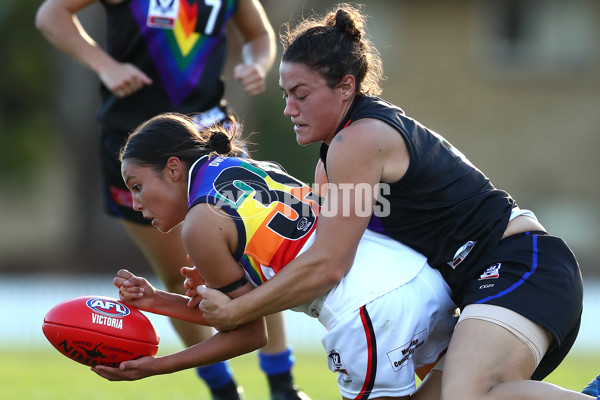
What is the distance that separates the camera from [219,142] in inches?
147

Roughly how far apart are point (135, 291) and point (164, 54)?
160cm

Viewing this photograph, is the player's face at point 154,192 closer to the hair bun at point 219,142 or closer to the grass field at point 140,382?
the hair bun at point 219,142

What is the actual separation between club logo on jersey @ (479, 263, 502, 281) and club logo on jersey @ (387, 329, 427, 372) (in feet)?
1.09

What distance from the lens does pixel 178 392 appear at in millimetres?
6074

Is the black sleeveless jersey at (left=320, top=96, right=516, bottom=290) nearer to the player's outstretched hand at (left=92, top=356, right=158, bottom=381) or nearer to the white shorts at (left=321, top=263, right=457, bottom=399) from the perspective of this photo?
the white shorts at (left=321, top=263, right=457, bottom=399)

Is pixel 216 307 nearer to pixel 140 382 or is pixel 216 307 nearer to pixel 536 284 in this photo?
pixel 536 284

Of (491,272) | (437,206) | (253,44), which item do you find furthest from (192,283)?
(253,44)

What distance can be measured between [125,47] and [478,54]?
1809 cm

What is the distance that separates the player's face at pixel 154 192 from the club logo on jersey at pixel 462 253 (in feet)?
3.76

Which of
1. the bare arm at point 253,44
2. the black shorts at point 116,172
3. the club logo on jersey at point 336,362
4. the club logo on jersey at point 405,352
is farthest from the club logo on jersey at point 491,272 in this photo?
the bare arm at point 253,44

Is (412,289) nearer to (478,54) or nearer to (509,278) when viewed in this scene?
(509,278)

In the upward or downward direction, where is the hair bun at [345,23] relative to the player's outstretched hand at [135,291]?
upward

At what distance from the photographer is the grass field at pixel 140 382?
570cm

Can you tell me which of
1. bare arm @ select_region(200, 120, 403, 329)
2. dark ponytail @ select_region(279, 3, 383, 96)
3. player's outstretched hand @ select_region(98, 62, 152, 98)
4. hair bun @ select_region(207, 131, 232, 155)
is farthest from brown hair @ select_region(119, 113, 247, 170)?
player's outstretched hand @ select_region(98, 62, 152, 98)
